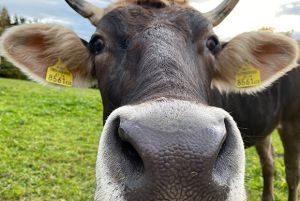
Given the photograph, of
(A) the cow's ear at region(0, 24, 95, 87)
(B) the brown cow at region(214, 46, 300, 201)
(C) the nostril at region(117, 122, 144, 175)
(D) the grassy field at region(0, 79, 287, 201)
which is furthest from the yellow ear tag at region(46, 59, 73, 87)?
(D) the grassy field at region(0, 79, 287, 201)

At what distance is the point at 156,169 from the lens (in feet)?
6.24

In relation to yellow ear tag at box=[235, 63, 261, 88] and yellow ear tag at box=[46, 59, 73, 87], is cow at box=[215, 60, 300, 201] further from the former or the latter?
yellow ear tag at box=[46, 59, 73, 87]

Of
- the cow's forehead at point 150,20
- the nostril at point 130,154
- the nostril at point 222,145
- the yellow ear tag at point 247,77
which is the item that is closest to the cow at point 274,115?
the yellow ear tag at point 247,77

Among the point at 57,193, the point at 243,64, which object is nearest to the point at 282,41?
the point at 243,64

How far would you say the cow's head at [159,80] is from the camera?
1.92m

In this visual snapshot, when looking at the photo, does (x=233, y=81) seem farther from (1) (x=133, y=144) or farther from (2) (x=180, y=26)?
(1) (x=133, y=144)

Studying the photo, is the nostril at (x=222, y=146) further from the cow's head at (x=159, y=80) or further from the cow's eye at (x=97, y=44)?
the cow's eye at (x=97, y=44)

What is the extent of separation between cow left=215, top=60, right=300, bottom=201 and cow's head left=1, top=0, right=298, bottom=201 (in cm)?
106

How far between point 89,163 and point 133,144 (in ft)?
20.3

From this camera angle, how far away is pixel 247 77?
4.47 metres

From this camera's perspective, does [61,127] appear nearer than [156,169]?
No

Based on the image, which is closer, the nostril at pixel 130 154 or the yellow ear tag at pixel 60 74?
the nostril at pixel 130 154

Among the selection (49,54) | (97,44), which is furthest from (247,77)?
(49,54)

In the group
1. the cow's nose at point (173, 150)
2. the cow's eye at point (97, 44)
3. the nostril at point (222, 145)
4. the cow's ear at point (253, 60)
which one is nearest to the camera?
the cow's nose at point (173, 150)
